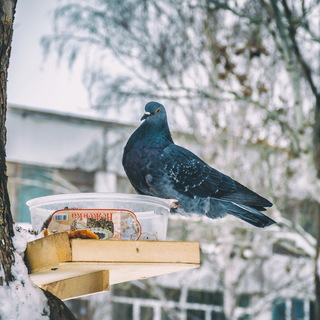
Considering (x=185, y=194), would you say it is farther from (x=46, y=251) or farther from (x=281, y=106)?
(x=281, y=106)

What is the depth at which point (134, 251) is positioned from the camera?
1.61m

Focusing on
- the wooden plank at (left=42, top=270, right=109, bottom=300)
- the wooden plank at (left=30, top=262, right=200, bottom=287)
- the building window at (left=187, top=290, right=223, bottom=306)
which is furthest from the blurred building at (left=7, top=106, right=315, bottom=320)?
the wooden plank at (left=30, top=262, right=200, bottom=287)

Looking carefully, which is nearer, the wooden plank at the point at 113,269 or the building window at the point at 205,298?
the wooden plank at the point at 113,269

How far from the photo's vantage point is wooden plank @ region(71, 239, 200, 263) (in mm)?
1540

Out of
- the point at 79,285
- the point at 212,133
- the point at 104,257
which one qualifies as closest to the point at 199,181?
the point at 79,285

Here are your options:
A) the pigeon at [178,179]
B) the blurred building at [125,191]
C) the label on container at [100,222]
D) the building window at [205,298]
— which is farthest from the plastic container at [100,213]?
the building window at [205,298]

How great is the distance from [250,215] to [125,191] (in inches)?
300

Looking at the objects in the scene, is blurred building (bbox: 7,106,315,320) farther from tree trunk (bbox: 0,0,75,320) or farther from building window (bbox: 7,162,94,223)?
tree trunk (bbox: 0,0,75,320)

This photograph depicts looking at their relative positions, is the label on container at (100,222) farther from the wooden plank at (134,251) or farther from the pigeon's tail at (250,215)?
the pigeon's tail at (250,215)

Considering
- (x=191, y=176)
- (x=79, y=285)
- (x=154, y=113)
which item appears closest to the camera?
(x=79, y=285)

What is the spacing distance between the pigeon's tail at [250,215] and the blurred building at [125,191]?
6.50m

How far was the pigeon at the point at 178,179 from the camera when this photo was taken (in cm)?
216

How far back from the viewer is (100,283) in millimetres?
1805

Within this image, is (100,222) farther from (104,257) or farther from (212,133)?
(212,133)
